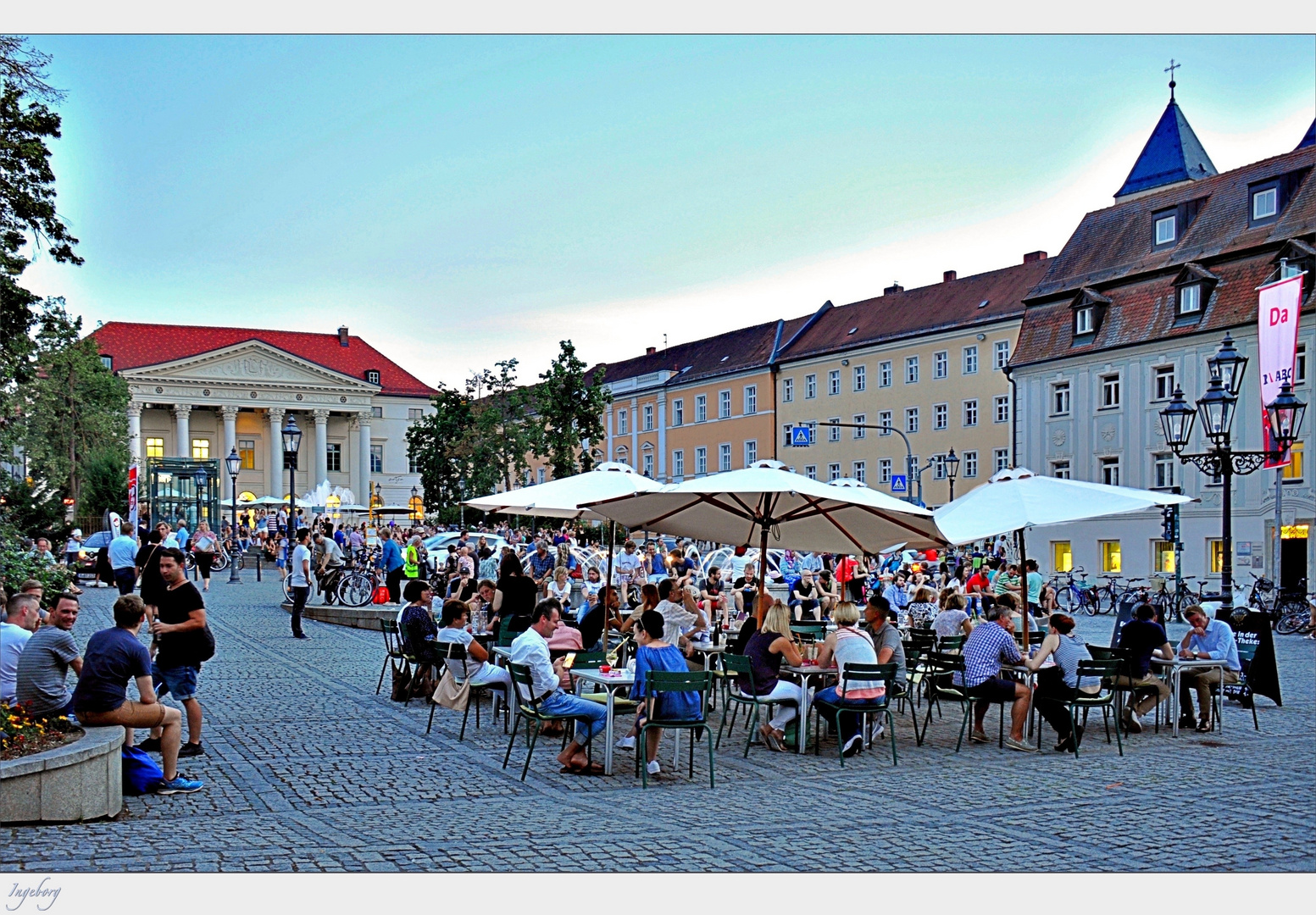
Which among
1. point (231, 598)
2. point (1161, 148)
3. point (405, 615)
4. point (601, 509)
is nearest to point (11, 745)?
point (405, 615)

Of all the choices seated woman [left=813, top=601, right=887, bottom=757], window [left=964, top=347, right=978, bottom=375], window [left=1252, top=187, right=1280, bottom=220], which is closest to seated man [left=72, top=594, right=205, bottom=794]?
seated woman [left=813, top=601, right=887, bottom=757]

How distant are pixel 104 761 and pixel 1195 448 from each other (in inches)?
1641

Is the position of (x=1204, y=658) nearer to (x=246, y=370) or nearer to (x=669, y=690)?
(x=669, y=690)

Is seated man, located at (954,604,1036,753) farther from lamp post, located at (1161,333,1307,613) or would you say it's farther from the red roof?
the red roof

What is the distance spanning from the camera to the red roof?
3853 inches

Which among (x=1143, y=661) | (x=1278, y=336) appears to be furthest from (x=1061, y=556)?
(x=1143, y=661)

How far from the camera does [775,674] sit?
38.6 feet

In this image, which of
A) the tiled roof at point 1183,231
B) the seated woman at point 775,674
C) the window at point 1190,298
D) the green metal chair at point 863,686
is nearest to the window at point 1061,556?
the window at point 1190,298

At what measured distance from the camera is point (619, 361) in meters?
103

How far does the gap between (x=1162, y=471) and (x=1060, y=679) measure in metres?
36.0

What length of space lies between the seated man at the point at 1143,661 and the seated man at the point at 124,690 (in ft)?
28.4

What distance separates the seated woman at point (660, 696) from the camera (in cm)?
1026

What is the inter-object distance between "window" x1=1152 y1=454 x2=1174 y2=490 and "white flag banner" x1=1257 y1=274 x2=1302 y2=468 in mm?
Result: 27226

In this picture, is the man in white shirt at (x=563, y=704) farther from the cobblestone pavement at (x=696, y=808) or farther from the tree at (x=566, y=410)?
the tree at (x=566, y=410)
